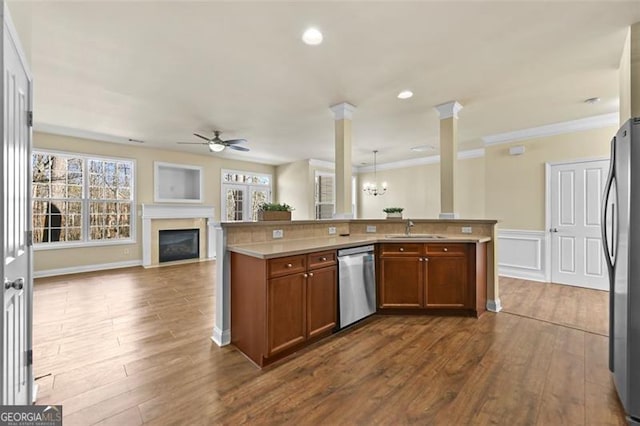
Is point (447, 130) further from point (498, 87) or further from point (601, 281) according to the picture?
point (601, 281)

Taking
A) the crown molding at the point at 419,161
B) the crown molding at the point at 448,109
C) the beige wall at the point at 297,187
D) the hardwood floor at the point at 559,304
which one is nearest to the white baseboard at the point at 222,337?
the hardwood floor at the point at 559,304

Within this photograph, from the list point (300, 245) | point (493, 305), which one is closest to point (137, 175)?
point (300, 245)

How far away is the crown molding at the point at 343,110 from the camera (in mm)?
3979

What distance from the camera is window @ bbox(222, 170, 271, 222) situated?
793cm

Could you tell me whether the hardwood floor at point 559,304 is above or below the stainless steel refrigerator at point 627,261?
below

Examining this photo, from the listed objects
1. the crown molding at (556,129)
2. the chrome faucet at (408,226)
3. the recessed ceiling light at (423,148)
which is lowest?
the chrome faucet at (408,226)

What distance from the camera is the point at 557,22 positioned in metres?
2.24

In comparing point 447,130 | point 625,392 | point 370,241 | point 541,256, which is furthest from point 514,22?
point 541,256

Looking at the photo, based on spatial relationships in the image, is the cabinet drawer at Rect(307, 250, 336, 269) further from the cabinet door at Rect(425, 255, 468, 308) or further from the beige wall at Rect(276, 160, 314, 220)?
the beige wall at Rect(276, 160, 314, 220)

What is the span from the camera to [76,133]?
5500 mm

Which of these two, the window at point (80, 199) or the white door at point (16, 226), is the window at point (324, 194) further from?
the white door at point (16, 226)

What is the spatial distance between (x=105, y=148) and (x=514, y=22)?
720 centimetres

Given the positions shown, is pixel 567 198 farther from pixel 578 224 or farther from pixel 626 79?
pixel 626 79

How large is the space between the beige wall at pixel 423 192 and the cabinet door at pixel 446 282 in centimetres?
294
